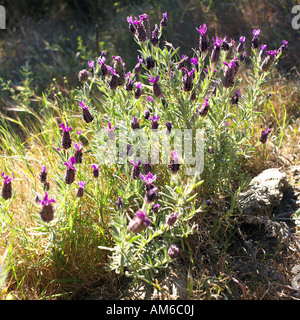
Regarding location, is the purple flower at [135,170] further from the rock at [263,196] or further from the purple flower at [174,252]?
the rock at [263,196]

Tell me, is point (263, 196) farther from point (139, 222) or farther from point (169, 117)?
point (139, 222)

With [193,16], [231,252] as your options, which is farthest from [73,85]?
[231,252]

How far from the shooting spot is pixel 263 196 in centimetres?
236

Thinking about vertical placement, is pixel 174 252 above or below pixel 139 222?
below

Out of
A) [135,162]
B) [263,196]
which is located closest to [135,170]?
[135,162]

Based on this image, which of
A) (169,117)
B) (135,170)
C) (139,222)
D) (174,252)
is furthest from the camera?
(169,117)

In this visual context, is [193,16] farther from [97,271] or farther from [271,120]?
[97,271]

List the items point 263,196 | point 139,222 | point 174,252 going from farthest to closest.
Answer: point 263,196
point 174,252
point 139,222

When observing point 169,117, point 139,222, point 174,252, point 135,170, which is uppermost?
point 169,117

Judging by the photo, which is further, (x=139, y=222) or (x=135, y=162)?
(x=135, y=162)

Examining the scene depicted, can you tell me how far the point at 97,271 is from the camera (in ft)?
7.06

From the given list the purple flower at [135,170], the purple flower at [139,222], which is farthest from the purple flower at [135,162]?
the purple flower at [139,222]

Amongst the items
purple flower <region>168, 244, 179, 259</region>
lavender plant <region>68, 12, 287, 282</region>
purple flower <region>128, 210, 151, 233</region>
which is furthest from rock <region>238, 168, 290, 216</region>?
purple flower <region>128, 210, 151, 233</region>

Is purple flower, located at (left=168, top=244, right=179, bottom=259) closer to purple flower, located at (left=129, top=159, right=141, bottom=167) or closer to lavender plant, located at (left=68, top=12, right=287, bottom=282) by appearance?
lavender plant, located at (left=68, top=12, right=287, bottom=282)
